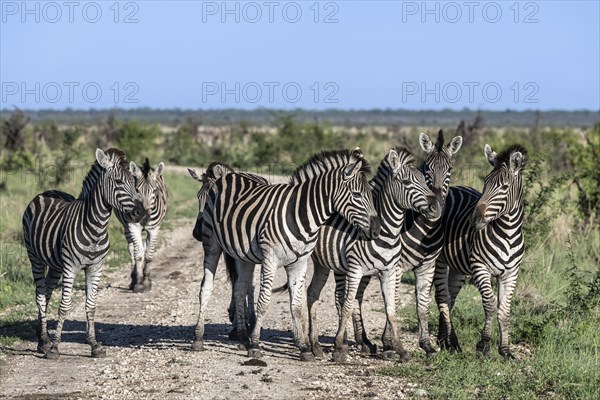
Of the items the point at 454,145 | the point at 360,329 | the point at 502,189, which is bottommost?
the point at 360,329

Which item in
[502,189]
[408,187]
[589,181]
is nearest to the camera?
[502,189]

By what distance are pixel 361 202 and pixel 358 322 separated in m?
1.52

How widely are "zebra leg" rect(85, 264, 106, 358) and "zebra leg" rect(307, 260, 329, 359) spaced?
2165 millimetres

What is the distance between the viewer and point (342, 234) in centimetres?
930

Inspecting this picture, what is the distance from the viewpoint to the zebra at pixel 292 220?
907cm

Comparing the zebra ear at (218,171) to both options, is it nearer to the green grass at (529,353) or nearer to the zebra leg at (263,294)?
the zebra leg at (263,294)

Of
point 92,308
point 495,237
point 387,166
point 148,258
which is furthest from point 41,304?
point 495,237

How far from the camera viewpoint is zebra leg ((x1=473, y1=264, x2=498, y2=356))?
8.97 meters

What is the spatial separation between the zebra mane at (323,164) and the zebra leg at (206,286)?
1173 millimetres

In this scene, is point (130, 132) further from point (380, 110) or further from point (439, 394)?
point (380, 110)

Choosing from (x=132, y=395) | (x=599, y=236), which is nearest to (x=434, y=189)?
(x=132, y=395)

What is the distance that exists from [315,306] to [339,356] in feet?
2.32

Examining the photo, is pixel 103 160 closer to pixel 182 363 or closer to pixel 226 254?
pixel 226 254

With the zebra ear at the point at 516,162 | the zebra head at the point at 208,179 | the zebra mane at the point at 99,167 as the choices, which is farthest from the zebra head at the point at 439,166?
→ the zebra mane at the point at 99,167
